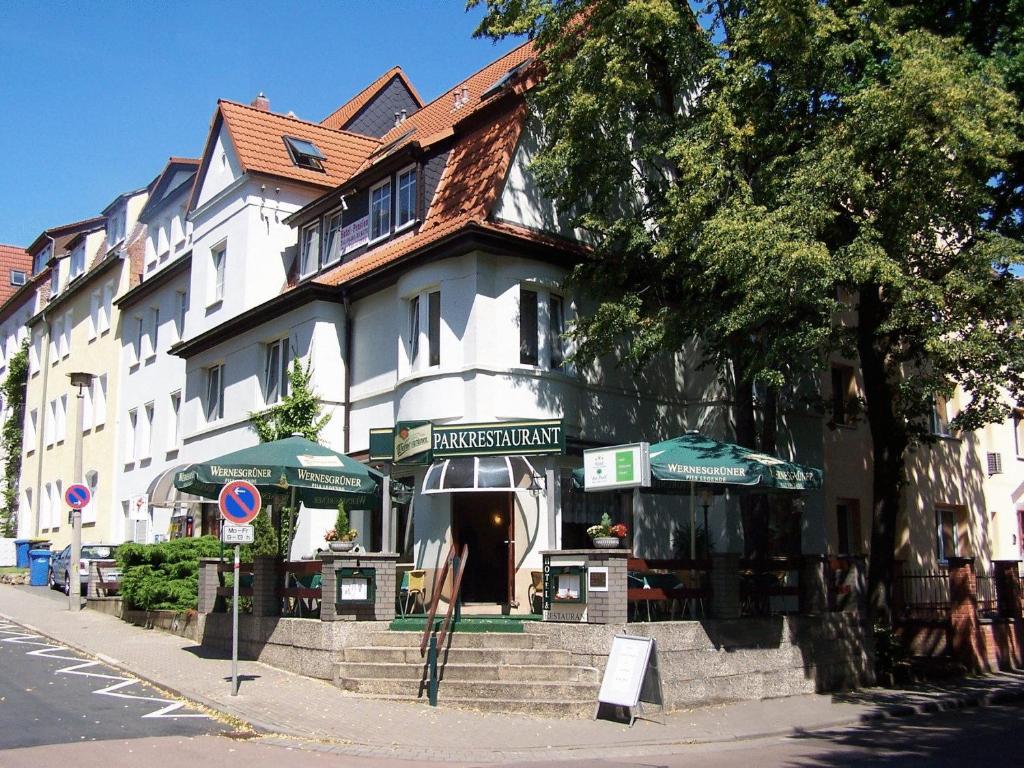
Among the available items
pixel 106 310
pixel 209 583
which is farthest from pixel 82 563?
pixel 106 310

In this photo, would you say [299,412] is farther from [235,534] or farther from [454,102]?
[454,102]

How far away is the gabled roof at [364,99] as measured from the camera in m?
32.6

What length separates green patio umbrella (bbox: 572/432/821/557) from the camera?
47.1 ft

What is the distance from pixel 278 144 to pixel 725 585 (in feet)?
58.1

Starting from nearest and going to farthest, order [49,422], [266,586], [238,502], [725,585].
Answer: [238,502] → [725,585] → [266,586] → [49,422]

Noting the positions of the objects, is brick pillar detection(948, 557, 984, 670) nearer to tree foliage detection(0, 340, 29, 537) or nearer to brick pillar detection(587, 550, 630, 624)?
brick pillar detection(587, 550, 630, 624)

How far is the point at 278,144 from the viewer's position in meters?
27.0

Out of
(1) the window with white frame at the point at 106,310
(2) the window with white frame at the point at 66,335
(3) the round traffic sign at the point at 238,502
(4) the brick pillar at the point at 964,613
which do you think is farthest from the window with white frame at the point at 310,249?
(2) the window with white frame at the point at 66,335

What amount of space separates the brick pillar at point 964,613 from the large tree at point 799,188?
232 cm

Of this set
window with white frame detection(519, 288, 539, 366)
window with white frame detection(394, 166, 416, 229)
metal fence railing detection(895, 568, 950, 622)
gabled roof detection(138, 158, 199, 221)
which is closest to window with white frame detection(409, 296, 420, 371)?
window with white frame detection(519, 288, 539, 366)

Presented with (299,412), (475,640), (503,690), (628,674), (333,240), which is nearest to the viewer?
(628,674)

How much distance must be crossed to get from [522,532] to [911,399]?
23.1ft

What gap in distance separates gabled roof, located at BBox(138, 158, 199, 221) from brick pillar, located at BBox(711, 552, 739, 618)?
22257mm

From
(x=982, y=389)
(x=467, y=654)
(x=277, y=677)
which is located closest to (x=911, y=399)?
(x=982, y=389)
